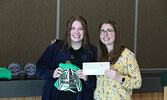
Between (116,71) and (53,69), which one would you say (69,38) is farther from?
(116,71)

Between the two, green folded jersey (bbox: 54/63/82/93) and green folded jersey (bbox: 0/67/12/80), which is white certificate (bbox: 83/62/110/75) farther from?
green folded jersey (bbox: 0/67/12/80)

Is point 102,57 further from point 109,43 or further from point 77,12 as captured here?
point 77,12

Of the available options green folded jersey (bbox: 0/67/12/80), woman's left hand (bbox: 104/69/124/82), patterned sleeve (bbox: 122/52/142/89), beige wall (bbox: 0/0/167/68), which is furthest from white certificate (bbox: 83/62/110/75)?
beige wall (bbox: 0/0/167/68)

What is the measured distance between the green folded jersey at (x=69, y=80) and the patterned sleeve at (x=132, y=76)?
35 cm

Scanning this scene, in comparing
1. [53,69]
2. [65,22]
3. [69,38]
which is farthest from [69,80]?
[65,22]

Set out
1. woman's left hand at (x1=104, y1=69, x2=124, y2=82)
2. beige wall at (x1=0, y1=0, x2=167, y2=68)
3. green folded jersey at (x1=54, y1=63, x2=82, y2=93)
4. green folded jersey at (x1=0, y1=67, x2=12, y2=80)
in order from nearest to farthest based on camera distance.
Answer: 1. woman's left hand at (x1=104, y1=69, x2=124, y2=82)
2. green folded jersey at (x1=54, y1=63, x2=82, y2=93)
3. green folded jersey at (x1=0, y1=67, x2=12, y2=80)
4. beige wall at (x1=0, y1=0, x2=167, y2=68)

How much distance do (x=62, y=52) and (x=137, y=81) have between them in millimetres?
610

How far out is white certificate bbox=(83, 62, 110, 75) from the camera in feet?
5.07

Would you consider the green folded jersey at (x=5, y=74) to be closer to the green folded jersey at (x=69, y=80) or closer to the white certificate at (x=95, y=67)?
the green folded jersey at (x=69, y=80)

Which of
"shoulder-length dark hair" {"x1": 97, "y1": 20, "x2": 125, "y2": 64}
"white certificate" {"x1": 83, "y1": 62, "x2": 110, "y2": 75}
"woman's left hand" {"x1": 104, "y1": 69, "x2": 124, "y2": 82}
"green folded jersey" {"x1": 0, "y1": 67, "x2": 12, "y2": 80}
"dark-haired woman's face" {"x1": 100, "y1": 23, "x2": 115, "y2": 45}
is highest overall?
"dark-haired woman's face" {"x1": 100, "y1": 23, "x2": 115, "y2": 45}

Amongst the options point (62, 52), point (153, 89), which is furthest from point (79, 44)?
point (153, 89)

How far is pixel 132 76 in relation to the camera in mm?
1527

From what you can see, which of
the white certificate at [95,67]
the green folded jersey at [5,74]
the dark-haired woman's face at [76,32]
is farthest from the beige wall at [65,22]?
the white certificate at [95,67]

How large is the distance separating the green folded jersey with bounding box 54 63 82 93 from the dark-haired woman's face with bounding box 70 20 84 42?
201mm
